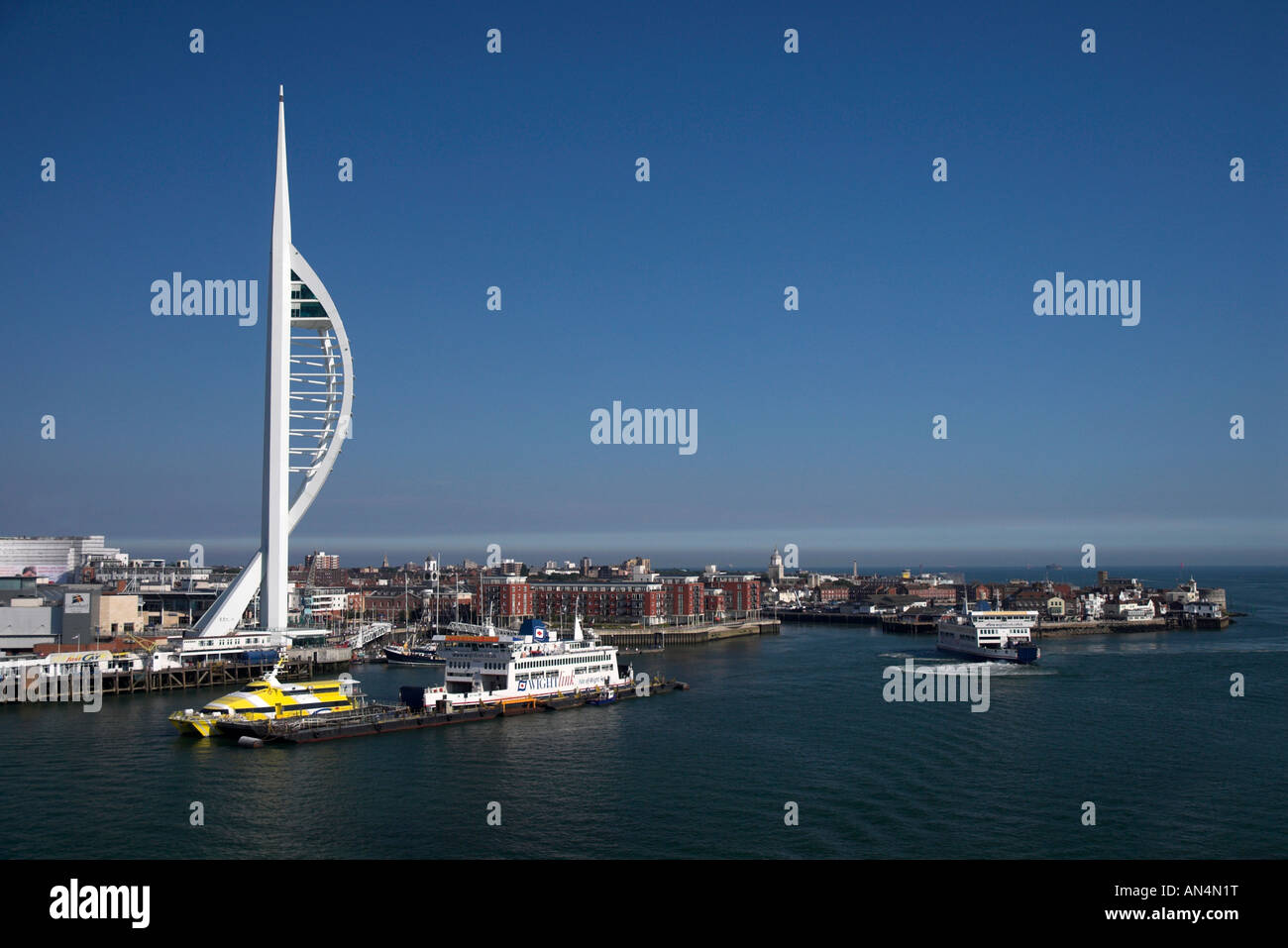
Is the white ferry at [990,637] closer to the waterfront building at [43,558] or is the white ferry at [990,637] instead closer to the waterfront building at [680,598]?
the waterfront building at [680,598]

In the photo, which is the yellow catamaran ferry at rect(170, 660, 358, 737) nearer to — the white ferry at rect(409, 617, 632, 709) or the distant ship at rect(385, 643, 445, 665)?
the white ferry at rect(409, 617, 632, 709)

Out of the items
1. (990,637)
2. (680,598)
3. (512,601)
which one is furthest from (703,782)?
(512,601)

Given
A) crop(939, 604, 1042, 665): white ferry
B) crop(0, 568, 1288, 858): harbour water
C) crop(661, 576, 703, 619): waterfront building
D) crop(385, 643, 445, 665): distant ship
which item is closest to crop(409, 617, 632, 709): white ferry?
crop(0, 568, 1288, 858): harbour water

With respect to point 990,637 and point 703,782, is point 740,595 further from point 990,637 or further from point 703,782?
point 703,782

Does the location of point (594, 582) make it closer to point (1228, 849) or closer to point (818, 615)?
point (818, 615)

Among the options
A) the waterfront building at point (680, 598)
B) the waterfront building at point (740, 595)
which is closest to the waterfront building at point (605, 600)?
the waterfront building at point (680, 598)
